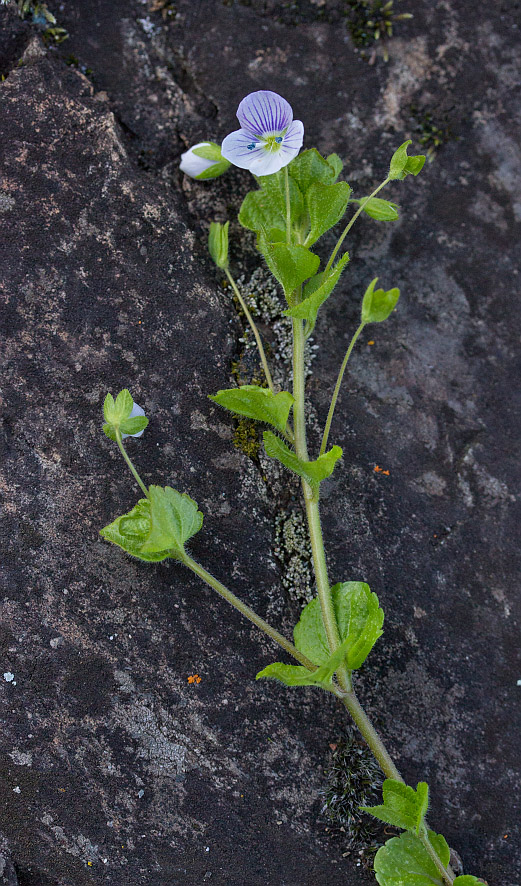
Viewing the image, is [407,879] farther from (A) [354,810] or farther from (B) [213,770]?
(B) [213,770]

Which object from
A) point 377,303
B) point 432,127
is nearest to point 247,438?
point 377,303

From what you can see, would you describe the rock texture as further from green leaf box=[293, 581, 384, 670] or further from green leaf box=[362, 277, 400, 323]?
green leaf box=[362, 277, 400, 323]

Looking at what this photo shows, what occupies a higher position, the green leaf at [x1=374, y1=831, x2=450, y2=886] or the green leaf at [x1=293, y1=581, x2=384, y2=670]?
the green leaf at [x1=293, y1=581, x2=384, y2=670]

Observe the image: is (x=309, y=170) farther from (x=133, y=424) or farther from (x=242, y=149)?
(x=133, y=424)

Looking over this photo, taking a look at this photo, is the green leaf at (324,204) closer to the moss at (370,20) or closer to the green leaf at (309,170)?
the green leaf at (309,170)

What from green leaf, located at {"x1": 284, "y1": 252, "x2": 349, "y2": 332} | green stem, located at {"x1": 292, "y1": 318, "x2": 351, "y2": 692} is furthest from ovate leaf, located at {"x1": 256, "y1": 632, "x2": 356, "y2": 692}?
green leaf, located at {"x1": 284, "y1": 252, "x2": 349, "y2": 332}

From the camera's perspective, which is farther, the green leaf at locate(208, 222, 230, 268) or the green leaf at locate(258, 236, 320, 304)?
the green leaf at locate(208, 222, 230, 268)
